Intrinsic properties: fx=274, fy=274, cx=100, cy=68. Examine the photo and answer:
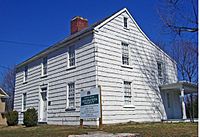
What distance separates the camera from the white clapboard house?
16.4 metres

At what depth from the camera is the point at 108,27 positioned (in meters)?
17.5

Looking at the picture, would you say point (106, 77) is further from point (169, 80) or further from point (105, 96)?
point (169, 80)

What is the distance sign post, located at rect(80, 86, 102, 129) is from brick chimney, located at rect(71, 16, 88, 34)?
8514 millimetres

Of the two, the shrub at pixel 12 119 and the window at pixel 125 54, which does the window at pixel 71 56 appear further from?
the shrub at pixel 12 119

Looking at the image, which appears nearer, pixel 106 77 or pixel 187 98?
pixel 106 77

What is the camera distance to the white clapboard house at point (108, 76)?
1638 cm

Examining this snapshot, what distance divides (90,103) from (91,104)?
0.09 meters

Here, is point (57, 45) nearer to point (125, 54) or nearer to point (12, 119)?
point (125, 54)

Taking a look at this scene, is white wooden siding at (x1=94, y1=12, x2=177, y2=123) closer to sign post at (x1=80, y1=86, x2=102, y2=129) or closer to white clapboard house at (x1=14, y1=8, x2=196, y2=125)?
white clapboard house at (x1=14, y1=8, x2=196, y2=125)

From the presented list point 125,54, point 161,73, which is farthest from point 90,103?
point 161,73

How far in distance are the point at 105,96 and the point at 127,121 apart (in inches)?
98.0

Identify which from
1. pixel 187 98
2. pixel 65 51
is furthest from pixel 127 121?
pixel 187 98

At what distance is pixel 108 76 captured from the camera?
16.4 meters

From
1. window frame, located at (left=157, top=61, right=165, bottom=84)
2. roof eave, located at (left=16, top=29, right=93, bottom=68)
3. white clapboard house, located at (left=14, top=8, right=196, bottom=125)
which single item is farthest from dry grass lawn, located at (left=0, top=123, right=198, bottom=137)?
window frame, located at (left=157, top=61, right=165, bottom=84)
